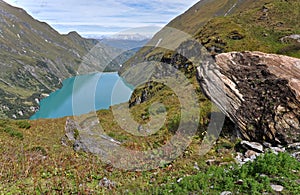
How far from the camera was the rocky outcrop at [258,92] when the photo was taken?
48.4ft

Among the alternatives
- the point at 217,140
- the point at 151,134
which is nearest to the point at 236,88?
the point at 217,140

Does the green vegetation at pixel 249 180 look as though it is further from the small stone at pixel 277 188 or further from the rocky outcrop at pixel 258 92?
the rocky outcrop at pixel 258 92

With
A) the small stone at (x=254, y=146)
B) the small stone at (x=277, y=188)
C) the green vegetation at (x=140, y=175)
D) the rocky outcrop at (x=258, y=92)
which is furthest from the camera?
the rocky outcrop at (x=258, y=92)

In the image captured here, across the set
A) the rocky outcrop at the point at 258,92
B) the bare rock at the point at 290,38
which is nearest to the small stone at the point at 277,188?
the rocky outcrop at the point at 258,92

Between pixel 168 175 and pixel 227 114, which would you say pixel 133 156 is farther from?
pixel 227 114

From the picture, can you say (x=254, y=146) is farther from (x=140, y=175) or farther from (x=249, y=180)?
(x=140, y=175)

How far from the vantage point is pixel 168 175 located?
11609 mm

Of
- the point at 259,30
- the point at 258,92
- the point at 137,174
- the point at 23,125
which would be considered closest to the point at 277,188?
the point at 137,174

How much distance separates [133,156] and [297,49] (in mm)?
30697

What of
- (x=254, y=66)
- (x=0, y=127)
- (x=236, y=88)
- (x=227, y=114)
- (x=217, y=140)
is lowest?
(x=0, y=127)

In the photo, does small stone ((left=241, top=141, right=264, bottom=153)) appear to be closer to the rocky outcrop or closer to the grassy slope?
the grassy slope

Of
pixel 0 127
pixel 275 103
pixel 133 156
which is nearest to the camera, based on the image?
pixel 133 156

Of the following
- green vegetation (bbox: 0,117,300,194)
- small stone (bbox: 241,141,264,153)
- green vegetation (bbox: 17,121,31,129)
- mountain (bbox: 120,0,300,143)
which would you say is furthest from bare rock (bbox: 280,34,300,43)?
green vegetation (bbox: 17,121,31,129)

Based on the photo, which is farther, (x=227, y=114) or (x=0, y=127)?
(x=0, y=127)
